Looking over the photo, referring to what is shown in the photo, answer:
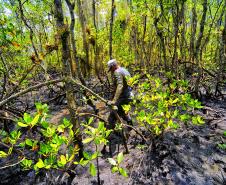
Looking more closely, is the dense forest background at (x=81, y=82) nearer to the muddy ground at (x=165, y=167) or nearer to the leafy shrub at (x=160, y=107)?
the leafy shrub at (x=160, y=107)

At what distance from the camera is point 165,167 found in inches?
131

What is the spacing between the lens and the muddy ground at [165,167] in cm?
308

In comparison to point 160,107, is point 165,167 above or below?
below

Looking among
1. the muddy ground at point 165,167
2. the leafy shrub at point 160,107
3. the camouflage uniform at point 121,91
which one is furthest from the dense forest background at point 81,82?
the camouflage uniform at point 121,91

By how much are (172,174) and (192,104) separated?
1103mm

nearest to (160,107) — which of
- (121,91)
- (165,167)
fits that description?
(121,91)

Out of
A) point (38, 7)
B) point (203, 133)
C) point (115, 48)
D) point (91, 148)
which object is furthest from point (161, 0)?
point (115, 48)

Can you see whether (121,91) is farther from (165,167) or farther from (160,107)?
(165,167)

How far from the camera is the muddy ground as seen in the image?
308 cm

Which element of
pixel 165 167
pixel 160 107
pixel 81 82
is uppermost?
pixel 160 107

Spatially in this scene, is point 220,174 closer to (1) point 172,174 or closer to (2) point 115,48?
(1) point 172,174

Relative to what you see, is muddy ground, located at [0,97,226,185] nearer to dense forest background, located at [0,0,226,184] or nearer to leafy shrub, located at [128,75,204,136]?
dense forest background, located at [0,0,226,184]

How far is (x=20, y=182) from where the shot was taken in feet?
11.1

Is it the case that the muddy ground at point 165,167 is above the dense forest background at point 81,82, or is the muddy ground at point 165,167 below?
below
